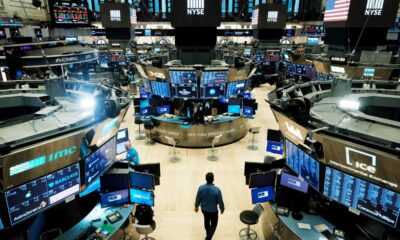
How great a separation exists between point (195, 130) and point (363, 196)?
303 inches

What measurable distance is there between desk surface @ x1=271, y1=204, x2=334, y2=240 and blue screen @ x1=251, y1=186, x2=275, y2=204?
1.53ft

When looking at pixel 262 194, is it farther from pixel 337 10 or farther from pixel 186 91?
pixel 337 10

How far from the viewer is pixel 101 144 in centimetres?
514

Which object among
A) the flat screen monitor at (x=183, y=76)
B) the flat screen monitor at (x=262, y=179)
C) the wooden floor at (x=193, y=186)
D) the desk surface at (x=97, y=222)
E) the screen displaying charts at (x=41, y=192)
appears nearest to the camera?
the screen displaying charts at (x=41, y=192)

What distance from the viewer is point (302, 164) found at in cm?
520

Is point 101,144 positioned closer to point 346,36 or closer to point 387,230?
point 387,230

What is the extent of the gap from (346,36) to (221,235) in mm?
10819

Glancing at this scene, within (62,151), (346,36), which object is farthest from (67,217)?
(346,36)

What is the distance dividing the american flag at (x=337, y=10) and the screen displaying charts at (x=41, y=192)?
477 inches

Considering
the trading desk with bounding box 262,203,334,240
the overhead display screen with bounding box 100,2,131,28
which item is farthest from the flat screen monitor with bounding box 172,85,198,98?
the overhead display screen with bounding box 100,2,131,28

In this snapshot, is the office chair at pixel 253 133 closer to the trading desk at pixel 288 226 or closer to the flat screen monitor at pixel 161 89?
the flat screen monitor at pixel 161 89

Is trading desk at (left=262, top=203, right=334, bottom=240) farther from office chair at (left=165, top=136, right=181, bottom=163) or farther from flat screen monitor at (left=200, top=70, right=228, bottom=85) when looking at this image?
flat screen monitor at (left=200, top=70, right=228, bottom=85)

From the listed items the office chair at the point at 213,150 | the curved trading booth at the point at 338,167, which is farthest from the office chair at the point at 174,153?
the curved trading booth at the point at 338,167

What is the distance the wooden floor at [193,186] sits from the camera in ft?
21.9
